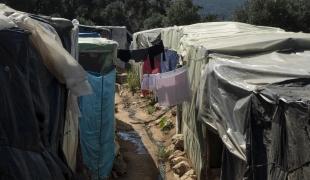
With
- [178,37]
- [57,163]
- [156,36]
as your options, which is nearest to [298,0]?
[156,36]

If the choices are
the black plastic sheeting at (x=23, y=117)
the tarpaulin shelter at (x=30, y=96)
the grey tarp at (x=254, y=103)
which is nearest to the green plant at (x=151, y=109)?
the grey tarp at (x=254, y=103)

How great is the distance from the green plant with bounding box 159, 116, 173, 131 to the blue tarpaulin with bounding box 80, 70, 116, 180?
184 inches

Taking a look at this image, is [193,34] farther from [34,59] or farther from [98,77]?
[34,59]

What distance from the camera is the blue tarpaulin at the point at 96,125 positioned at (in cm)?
883

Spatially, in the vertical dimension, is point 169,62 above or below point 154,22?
above

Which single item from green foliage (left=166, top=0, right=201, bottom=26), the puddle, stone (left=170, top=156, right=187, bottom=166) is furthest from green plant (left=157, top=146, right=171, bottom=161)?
green foliage (left=166, top=0, right=201, bottom=26)

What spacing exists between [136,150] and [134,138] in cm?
113

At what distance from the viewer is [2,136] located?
4.34 metres

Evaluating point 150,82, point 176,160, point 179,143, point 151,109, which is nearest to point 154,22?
point 151,109

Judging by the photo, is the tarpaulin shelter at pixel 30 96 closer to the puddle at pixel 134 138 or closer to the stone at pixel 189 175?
the stone at pixel 189 175

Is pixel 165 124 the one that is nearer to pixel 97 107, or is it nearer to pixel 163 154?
pixel 163 154

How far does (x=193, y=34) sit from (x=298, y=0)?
67.5 feet

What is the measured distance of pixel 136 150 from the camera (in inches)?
487

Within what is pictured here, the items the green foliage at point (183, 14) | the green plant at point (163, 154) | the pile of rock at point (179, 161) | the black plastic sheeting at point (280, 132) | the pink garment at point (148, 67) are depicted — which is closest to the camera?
the black plastic sheeting at point (280, 132)
